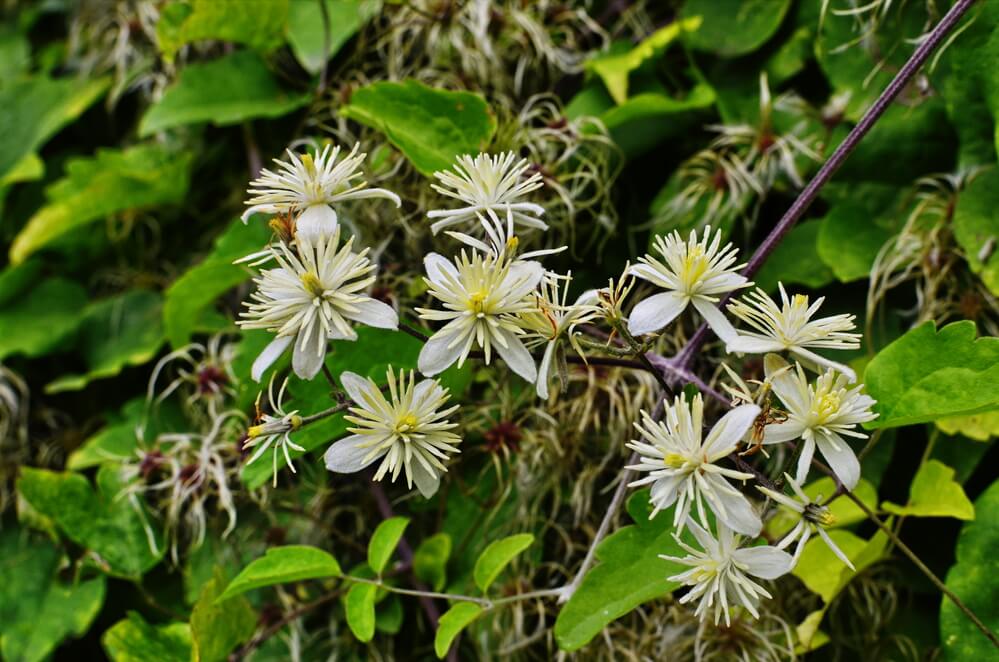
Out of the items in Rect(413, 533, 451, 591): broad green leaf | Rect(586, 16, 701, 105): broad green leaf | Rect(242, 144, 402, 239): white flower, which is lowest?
Rect(413, 533, 451, 591): broad green leaf

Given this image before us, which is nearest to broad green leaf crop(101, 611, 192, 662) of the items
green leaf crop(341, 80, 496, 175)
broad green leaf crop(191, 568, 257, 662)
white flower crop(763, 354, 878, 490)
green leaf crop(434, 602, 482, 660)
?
broad green leaf crop(191, 568, 257, 662)

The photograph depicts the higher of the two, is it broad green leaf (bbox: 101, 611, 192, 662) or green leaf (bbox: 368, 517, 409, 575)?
green leaf (bbox: 368, 517, 409, 575)

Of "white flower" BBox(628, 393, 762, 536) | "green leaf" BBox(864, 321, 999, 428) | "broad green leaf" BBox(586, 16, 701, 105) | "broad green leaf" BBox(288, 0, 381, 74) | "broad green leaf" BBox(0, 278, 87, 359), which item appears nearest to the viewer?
"white flower" BBox(628, 393, 762, 536)

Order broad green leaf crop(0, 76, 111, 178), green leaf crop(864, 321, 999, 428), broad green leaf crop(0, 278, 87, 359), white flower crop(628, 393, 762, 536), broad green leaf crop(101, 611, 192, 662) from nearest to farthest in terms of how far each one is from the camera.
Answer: white flower crop(628, 393, 762, 536) → green leaf crop(864, 321, 999, 428) → broad green leaf crop(101, 611, 192, 662) → broad green leaf crop(0, 278, 87, 359) → broad green leaf crop(0, 76, 111, 178)

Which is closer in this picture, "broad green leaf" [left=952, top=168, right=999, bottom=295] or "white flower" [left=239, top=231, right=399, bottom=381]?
"white flower" [left=239, top=231, right=399, bottom=381]

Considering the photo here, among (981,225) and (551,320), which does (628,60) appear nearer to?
(981,225)

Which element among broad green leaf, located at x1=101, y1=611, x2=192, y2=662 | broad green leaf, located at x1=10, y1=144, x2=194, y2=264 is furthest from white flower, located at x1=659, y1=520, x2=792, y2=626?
broad green leaf, located at x1=10, y1=144, x2=194, y2=264

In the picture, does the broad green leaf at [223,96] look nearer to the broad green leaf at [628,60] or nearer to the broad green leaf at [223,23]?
the broad green leaf at [223,23]

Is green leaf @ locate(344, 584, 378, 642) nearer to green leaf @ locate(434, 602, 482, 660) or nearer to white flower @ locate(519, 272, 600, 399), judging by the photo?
green leaf @ locate(434, 602, 482, 660)
